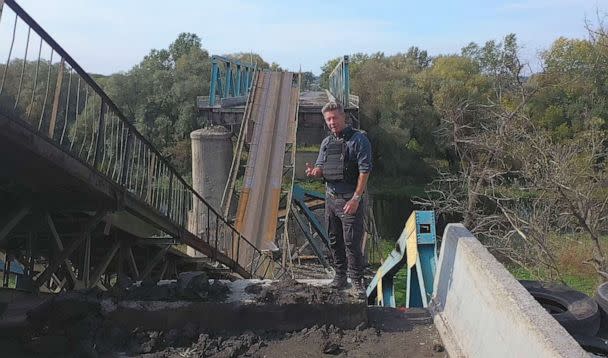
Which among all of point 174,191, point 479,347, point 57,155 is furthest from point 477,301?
point 174,191

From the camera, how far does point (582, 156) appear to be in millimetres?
15953

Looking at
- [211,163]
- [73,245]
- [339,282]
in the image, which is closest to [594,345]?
[339,282]

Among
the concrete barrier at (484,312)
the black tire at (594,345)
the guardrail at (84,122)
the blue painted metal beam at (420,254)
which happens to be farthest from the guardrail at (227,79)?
the black tire at (594,345)

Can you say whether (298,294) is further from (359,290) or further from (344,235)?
(344,235)

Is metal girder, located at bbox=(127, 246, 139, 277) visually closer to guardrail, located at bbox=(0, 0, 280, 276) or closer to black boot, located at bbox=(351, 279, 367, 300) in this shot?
guardrail, located at bbox=(0, 0, 280, 276)

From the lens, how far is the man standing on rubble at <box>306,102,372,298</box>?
14.9 ft

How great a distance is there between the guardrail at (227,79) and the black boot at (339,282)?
17157 mm

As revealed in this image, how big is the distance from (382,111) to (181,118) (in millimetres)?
14393

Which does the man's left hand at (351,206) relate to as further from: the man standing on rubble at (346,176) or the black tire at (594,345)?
the black tire at (594,345)

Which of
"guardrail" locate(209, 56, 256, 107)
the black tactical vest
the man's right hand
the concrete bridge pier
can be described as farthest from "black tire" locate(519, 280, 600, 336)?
"guardrail" locate(209, 56, 256, 107)

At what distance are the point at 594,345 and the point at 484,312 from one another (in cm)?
113

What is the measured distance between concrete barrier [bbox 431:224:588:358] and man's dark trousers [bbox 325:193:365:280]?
29.2 inches

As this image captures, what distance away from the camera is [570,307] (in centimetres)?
436

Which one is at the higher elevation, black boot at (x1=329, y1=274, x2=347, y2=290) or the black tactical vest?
the black tactical vest
